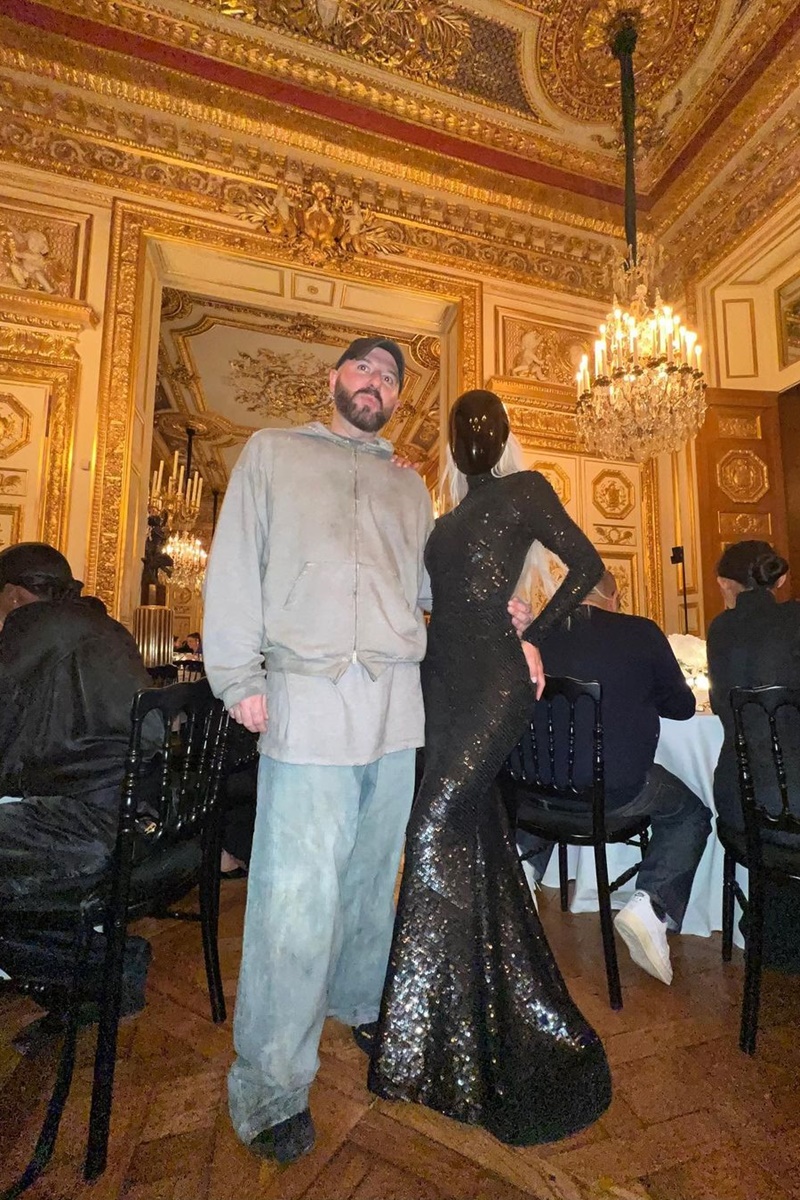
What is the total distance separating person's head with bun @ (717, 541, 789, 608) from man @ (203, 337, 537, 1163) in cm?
136

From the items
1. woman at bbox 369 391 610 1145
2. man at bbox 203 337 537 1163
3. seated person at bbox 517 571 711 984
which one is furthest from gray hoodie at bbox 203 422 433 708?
seated person at bbox 517 571 711 984

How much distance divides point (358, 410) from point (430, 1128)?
1722 millimetres

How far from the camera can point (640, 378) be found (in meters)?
3.97

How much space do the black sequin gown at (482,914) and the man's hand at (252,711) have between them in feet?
1.39

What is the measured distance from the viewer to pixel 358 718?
51.6 inches

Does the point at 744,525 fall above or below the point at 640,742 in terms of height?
above

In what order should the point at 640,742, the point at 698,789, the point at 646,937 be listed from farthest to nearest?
the point at 698,789 → the point at 640,742 → the point at 646,937

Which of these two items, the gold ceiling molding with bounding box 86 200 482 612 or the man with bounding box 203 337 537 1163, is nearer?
the man with bounding box 203 337 537 1163

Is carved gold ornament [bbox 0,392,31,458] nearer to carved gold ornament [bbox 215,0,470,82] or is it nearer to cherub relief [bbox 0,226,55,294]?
cherub relief [bbox 0,226,55,294]

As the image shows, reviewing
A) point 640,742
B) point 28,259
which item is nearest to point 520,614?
point 640,742

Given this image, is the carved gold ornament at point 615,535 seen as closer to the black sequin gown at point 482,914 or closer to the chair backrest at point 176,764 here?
the black sequin gown at point 482,914

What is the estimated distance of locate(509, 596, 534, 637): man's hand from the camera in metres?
1.43

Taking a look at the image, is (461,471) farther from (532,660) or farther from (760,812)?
(760,812)

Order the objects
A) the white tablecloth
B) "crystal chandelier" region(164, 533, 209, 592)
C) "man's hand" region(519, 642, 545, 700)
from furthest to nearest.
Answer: "crystal chandelier" region(164, 533, 209, 592) < the white tablecloth < "man's hand" region(519, 642, 545, 700)
